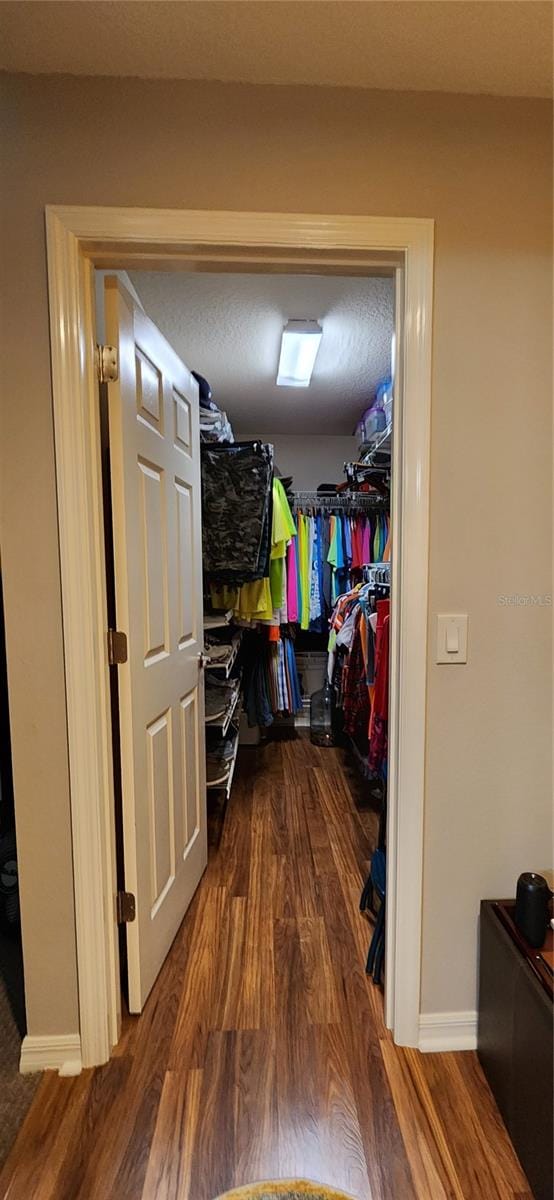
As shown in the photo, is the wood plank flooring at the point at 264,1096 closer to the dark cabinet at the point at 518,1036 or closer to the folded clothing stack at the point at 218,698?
the dark cabinet at the point at 518,1036

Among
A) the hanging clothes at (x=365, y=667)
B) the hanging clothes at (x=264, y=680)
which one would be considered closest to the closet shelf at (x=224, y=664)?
the hanging clothes at (x=365, y=667)

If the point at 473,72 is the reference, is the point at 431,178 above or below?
below

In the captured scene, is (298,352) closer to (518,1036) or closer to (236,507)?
(236,507)

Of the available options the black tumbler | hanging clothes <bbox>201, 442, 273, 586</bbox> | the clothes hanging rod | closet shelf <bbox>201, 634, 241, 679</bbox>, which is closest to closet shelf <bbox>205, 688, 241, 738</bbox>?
closet shelf <bbox>201, 634, 241, 679</bbox>

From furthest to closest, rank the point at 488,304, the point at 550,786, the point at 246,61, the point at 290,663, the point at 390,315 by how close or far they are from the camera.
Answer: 1. the point at 290,663
2. the point at 390,315
3. the point at 550,786
4. the point at 488,304
5. the point at 246,61

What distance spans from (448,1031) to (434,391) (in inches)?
66.9

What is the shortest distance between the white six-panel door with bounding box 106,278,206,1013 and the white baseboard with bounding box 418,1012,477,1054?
2.63 ft

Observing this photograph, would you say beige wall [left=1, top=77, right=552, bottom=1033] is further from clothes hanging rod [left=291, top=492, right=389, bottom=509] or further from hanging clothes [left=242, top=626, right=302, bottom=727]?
clothes hanging rod [left=291, top=492, right=389, bottom=509]

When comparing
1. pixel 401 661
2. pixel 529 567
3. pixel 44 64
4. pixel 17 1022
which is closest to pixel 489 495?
pixel 529 567

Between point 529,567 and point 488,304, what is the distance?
2.16 feet

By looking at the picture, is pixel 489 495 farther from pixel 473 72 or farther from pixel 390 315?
pixel 390 315

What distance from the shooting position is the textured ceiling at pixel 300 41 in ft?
2.73

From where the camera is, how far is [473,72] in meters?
0.96

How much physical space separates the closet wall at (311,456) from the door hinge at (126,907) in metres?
2.99
